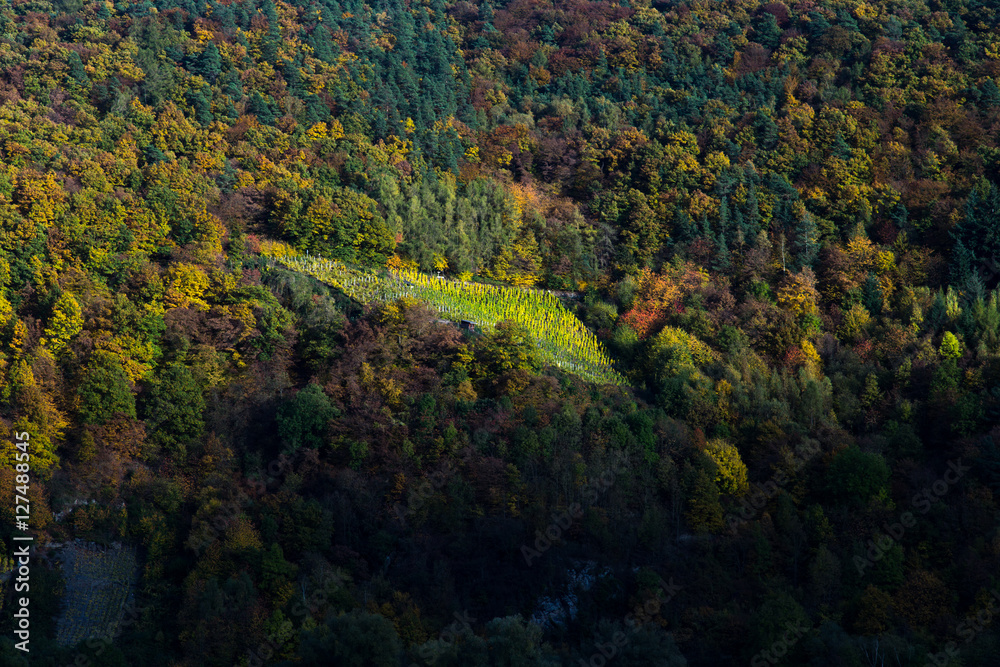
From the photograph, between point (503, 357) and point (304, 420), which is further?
point (503, 357)

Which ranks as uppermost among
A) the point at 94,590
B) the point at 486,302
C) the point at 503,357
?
the point at 503,357

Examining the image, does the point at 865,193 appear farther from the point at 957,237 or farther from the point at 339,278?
the point at 339,278

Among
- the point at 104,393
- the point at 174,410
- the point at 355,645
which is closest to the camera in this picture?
the point at 355,645

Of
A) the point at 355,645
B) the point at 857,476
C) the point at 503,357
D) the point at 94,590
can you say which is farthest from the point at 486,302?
the point at 355,645

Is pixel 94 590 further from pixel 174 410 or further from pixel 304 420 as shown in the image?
pixel 304 420

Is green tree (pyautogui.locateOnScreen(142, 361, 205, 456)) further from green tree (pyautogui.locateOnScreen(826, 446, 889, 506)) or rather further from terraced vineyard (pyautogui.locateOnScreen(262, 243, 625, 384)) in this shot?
green tree (pyautogui.locateOnScreen(826, 446, 889, 506))

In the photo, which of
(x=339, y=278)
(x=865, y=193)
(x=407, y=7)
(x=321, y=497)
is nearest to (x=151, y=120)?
(x=339, y=278)

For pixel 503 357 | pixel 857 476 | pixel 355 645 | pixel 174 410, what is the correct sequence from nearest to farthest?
pixel 355 645
pixel 857 476
pixel 174 410
pixel 503 357
